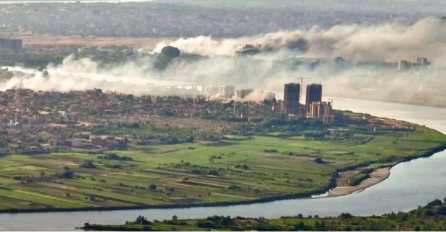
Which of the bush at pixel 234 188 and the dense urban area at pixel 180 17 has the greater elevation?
the dense urban area at pixel 180 17

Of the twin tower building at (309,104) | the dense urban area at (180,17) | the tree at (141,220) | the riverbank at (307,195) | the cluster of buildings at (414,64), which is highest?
the dense urban area at (180,17)

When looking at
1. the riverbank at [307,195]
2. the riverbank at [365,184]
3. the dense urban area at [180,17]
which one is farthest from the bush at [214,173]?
the dense urban area at [180,17]

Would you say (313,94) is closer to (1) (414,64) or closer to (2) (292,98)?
(2) (292,98)

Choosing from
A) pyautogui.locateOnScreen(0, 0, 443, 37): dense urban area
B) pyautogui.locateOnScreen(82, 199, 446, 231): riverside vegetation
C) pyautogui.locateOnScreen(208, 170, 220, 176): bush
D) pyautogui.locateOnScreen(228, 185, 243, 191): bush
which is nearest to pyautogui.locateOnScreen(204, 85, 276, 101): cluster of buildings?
pyautogui.locateOnScreen(0, 0, 443, 37): dense urban area

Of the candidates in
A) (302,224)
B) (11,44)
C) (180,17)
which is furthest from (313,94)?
(180,17)

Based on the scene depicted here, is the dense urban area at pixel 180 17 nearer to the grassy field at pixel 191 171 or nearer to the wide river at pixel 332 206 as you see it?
the grassy field at pixel 191 171

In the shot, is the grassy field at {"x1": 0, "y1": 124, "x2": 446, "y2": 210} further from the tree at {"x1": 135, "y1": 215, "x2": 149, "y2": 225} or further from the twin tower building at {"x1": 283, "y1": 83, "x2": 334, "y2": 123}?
the twin tower building at {"x1": 283, "y1": 83, "x2": 334, "y2": 123}

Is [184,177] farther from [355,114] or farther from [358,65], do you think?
[358,65]
